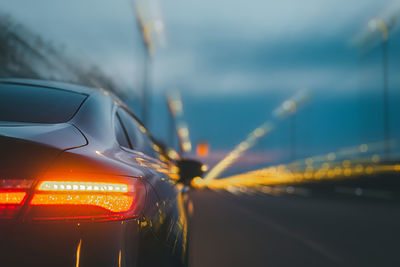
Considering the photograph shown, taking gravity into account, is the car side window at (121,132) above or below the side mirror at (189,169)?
above

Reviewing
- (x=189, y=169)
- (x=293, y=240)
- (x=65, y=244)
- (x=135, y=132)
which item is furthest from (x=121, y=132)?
(x=293, y=240)

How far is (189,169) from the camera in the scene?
16.0ft

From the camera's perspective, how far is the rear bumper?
185 cm

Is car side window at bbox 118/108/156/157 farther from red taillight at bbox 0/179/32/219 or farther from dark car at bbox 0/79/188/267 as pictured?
red taillight at bbox 0/179/32/219

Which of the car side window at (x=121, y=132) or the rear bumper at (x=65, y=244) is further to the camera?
the car side window at (x=121, y=132)

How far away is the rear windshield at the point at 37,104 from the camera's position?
263 cm

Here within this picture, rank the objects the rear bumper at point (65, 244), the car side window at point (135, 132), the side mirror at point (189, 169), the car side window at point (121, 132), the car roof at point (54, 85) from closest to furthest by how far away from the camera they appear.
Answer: the rear bumper at point (65, 244) < the car side window at point (121, 132) < the car roof at point (54, 85) < the car side window at point (135, 132) < the side mirror at point (189, 169)

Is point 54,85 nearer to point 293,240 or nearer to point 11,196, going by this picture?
point 11,196

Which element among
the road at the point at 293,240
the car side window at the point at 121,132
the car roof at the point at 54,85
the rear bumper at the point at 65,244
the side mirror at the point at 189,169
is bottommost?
the road at the point at 293,240

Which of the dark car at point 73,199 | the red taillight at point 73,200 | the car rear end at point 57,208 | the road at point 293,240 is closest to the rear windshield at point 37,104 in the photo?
the dark car at point 73,199

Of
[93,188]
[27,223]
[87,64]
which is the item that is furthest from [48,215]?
[87,64]

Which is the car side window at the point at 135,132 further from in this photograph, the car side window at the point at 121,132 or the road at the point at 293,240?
the road at the point at 293,240

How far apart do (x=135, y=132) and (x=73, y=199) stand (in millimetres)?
1804

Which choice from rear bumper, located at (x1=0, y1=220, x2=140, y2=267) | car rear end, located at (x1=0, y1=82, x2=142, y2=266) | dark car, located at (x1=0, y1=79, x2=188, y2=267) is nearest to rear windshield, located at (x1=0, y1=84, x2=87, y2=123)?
dark car, located at (x1=0, y1=79, x2=188, y2=267)
